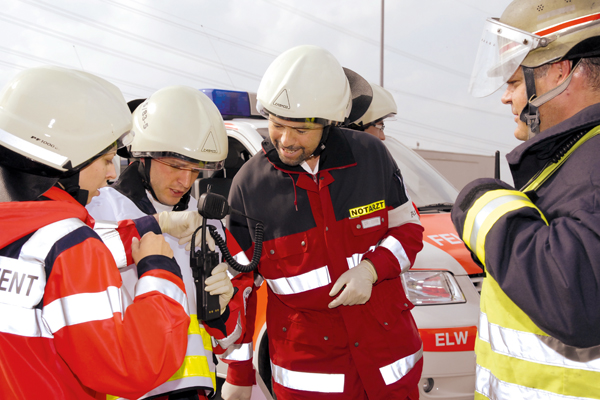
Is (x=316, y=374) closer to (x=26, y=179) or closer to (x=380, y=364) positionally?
(x=380, y=364)

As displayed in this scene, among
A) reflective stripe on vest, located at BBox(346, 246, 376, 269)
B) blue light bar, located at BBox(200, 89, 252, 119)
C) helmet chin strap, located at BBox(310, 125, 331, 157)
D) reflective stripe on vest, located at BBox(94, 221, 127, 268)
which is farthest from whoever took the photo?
blue light bar, located at BBox(200, 89, 252, 119)

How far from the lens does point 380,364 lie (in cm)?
222

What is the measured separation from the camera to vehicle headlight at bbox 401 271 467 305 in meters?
2.92

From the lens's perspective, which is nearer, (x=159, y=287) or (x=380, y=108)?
(x=159, y=287)

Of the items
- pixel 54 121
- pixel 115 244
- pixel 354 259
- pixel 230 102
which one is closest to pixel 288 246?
pixel 354 259

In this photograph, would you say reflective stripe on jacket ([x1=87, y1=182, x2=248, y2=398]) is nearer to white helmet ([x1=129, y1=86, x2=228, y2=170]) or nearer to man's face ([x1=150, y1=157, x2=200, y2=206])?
man's face ([x1=150, y1=157, x2=200, y2=206])

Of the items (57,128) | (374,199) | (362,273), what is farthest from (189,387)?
(374,199)

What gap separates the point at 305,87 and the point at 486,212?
1.32 metres

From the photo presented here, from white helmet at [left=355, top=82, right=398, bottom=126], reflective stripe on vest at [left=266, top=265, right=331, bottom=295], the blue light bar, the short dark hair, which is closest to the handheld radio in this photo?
reflective stripe on vest at [left=266, top=265, right=331, bottom=295]

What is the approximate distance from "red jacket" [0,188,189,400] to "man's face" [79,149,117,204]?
234 millimetres

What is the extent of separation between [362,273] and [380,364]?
1.51 feet

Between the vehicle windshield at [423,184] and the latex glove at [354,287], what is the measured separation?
1.82 meters

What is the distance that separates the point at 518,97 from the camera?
163 cm

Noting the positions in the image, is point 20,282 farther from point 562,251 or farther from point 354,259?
point 354,259
